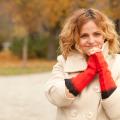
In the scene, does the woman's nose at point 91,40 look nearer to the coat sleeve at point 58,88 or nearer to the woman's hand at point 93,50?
the woman's hand at point 93,50

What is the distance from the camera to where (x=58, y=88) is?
2.83 meters

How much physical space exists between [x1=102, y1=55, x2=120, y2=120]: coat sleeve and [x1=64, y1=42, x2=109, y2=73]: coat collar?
0.24 metres

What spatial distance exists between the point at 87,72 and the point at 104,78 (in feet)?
0.33

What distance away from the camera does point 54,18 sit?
2842cm

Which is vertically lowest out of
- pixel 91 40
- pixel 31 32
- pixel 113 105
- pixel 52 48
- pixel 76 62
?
pixel 113 105

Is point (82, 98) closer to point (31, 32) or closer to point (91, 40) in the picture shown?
point (91, 40)

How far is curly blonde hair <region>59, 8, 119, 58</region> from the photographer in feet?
9.55

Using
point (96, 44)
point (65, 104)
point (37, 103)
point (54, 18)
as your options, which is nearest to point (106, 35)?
point (96, 44)

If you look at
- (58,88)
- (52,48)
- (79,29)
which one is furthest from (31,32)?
(58,88)

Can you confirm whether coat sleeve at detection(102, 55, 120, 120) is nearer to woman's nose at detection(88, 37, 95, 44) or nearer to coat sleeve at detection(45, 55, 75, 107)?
coat sleeve at detection(45, 55, 75, 107)

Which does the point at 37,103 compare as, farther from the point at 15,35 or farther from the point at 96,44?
the point at 15,35

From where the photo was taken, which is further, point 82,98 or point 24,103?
point 24,103

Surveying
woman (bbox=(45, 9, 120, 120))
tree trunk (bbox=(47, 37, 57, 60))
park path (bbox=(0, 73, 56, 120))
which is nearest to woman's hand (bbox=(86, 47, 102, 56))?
woman (bbox=(45, 9, 120, 120))

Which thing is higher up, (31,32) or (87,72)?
(31,32)
